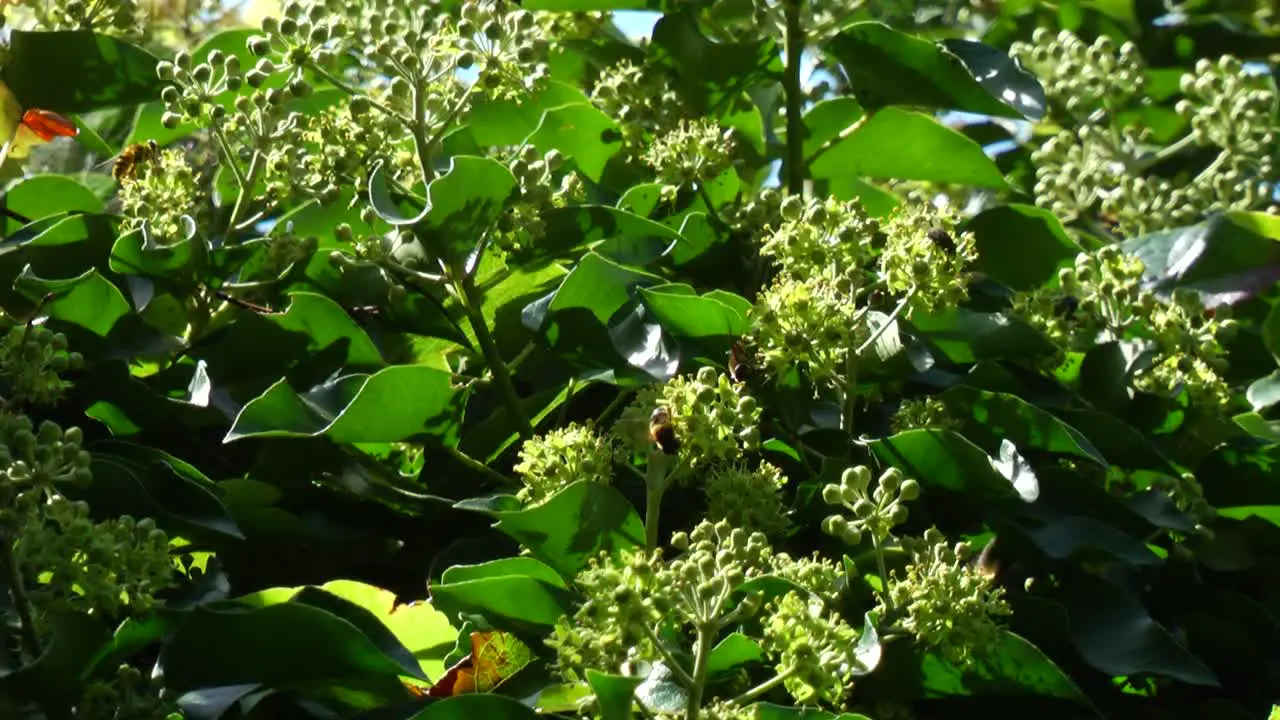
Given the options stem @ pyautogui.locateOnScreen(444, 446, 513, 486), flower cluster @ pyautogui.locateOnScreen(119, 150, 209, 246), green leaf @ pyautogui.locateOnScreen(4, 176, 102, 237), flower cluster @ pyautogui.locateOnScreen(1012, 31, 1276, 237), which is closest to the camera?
stem @ pyautogui.locateOnScreen(444, 446, 513, 486)

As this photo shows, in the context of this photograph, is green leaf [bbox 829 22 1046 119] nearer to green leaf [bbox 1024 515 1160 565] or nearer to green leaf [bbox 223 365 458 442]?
green leaf [bbox 1024 515 1160 565]

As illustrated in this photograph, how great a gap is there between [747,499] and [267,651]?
60cm

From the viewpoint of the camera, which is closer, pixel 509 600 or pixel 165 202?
pixel 509 600

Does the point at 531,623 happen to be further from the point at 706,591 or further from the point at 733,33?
the point at 733,33

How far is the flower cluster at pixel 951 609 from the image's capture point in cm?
188

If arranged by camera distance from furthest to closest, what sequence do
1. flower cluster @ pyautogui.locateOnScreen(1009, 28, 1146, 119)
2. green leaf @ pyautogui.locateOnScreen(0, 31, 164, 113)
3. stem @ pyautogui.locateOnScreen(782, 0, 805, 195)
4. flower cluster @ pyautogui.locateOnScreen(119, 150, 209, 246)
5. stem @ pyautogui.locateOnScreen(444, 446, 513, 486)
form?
flower cluster @ pyautogui.locateOnScreen(1009, 28, 1146, 119) < stem @ pyautogui.locateOnScreen(782, 0, 805, 195) < green leaf @ pyautogui.locateOnScreen(0, 31, 164, 113) < flower cluster @ pyautogui.locateOnScreen(119, 150, 209, 246) < stem @ pyautogui.locateOnScreen(444, 446, 513, 486)

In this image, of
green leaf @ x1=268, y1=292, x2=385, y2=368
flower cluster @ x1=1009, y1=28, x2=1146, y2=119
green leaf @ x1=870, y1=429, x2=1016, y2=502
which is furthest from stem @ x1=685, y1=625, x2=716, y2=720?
flower cluster @ x1=1009, y1=28, x2=1146, y2=119

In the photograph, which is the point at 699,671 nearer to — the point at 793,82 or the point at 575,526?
the point at 575,526

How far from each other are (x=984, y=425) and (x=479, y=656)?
789 mm

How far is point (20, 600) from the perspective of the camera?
1.74 meters

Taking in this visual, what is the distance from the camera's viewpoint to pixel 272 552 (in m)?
2.31

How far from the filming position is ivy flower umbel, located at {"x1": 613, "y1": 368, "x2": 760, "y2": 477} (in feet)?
6.50

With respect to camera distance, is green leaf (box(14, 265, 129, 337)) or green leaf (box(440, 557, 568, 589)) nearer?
green leaf (box(440, 557, 568, 589))

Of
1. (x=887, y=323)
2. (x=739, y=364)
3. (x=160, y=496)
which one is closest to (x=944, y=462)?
(x=887, y=323)
